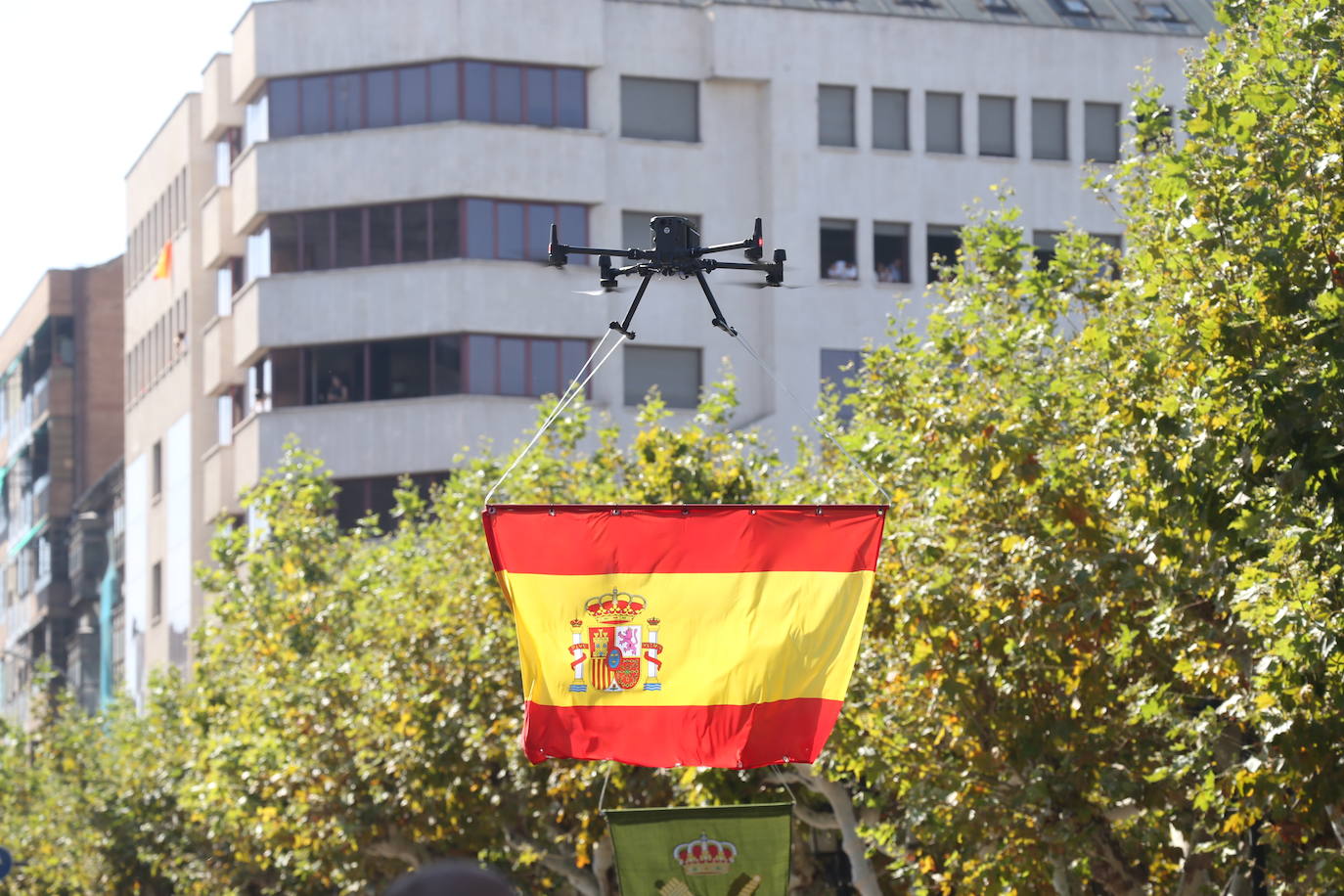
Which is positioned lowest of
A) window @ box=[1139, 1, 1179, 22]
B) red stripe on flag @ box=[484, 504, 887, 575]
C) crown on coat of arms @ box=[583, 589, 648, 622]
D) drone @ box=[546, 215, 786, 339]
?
crown on coat of arms @ box=[583, 589, 648, 622]

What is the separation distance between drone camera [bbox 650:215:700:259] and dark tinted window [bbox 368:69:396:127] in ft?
148

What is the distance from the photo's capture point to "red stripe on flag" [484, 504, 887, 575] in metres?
14.2

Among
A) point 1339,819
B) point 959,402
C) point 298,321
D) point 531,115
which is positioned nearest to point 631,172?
point 531,115

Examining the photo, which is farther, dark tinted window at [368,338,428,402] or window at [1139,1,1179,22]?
window at [1139,1,1179,22]

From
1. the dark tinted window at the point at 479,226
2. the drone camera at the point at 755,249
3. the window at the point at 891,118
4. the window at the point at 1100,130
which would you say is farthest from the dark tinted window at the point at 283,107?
the drone camera at the point at 755,249

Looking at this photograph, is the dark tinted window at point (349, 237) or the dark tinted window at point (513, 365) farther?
the dark tinted window at point (349, 237)

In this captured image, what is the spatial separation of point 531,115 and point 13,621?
64625mm

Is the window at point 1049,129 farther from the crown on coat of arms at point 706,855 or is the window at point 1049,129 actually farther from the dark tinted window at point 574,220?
the crown on coat of arms at point 706,855

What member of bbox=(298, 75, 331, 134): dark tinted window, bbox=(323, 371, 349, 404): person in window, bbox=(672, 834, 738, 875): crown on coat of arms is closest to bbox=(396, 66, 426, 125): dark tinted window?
bbox=(298, 75, 331, 134): dark tinted window

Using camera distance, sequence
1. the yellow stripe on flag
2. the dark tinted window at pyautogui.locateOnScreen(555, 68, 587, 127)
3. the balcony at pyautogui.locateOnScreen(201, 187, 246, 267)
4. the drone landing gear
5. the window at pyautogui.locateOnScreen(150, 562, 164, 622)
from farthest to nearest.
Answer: the window at pyautogui.locateOnScreen(150, 562, 164, 622) → the balcony at pyautogui.locateOnScreen(201, 187, 246, 267) → the dark tinted window at pyautogui.locateOnScreen(555, 68, 587, 127) → the yellow stripe on flag → the drone landing gear

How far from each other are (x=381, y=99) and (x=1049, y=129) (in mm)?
16867

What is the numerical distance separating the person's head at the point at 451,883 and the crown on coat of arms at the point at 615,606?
8934 millimetres

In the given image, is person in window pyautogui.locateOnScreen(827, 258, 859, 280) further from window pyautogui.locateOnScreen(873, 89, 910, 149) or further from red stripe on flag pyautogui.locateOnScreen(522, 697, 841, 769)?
red stripe on flag pyautogui.locateOnScreen(522, 697, 841, 769)

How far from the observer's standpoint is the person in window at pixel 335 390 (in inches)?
2319
